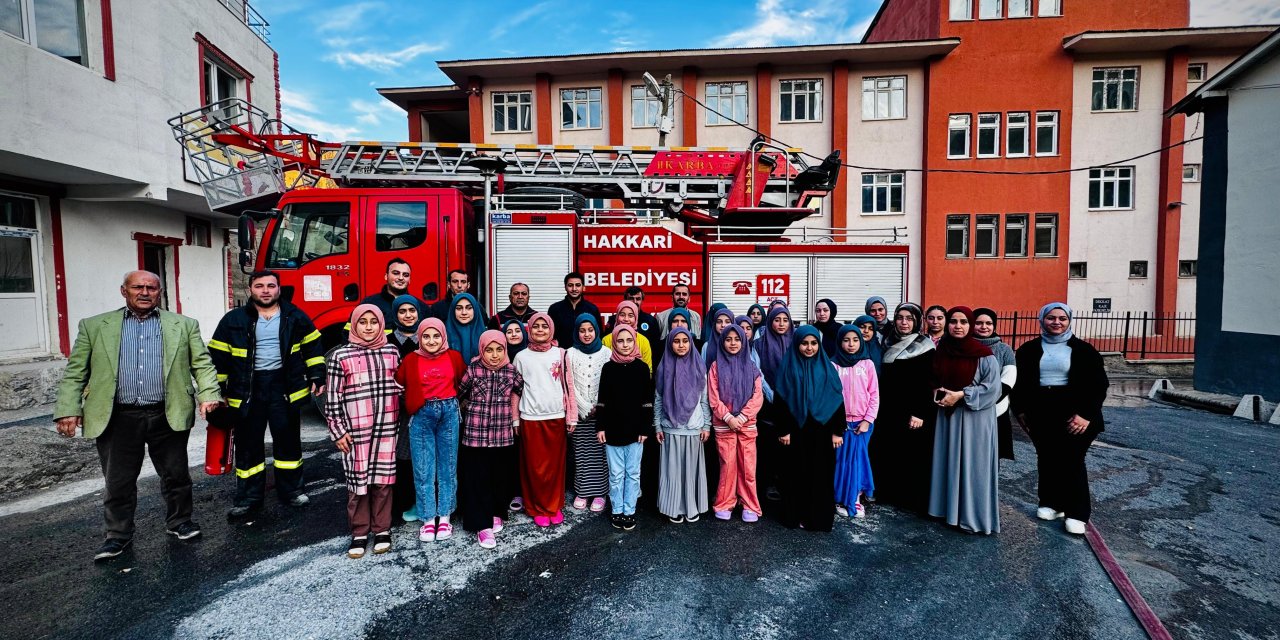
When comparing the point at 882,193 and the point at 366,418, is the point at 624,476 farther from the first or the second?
the point at 882,193

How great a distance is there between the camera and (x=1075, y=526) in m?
3.71

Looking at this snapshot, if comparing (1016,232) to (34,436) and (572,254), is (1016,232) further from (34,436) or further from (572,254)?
(34,436)

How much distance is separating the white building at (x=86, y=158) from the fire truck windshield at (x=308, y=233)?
4057mm

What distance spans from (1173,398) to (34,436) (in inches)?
637

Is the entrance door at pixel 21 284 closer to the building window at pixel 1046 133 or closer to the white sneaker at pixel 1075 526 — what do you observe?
the white sneaker at pixel 1075 526

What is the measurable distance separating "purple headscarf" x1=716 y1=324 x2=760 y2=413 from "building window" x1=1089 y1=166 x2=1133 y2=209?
16634 mm

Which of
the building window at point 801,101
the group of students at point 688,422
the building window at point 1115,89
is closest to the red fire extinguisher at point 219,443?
the group of students at point 688,422

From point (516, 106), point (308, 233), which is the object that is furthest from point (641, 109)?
point (308, 233)

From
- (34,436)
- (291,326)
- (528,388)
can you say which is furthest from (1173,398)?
(34,436)

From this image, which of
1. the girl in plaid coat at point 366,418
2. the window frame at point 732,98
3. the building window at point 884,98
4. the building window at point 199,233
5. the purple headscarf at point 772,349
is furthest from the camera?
the window frame at point 732,98

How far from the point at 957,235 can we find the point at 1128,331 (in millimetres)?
4769

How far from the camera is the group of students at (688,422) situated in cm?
356

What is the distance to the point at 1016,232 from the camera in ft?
48.9

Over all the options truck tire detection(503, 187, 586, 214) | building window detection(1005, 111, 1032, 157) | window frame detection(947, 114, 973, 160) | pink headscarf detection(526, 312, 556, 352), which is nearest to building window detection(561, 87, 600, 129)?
truck tire detection(503, 187, 586, 214)
